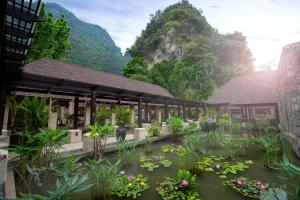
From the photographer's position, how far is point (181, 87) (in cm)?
3111

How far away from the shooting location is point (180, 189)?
3156 millimetres

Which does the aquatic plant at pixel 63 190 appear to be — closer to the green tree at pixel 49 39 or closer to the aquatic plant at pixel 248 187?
the aquatic plant at pixel 248 187

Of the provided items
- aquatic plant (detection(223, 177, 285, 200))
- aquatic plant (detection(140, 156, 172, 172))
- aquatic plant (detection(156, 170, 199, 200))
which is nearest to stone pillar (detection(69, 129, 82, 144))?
aquatic plant (detection(140, 156, 172, 172))

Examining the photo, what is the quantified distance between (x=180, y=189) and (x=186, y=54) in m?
36.8

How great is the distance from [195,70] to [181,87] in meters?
4.61

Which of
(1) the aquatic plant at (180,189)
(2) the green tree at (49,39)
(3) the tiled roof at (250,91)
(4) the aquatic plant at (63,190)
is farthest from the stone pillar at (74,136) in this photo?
(3) the tiled roof at (250,91)

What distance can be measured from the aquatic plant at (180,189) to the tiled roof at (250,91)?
625 inches

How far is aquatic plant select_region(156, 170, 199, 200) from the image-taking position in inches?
115

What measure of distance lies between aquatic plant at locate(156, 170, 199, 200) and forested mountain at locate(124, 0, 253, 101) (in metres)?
25.8

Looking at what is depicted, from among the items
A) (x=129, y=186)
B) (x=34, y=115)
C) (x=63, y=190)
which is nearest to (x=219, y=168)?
(x=129, y=186)

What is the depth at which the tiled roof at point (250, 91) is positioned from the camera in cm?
1628

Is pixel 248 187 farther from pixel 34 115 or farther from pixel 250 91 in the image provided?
pixel 250 91

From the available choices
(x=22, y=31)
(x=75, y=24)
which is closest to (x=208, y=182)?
(x=22, y=31)

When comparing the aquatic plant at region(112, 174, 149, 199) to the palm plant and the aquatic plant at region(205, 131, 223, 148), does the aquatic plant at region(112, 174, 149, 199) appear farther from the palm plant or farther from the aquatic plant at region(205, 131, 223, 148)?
the aquatic plant at region(205, 131, 223, 148)
